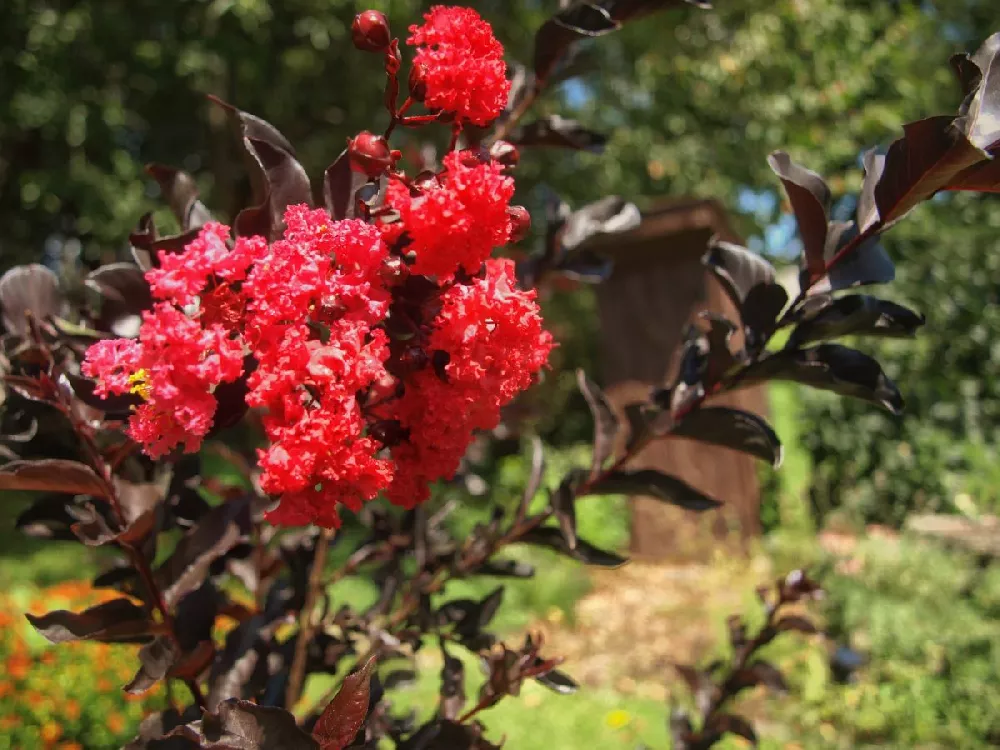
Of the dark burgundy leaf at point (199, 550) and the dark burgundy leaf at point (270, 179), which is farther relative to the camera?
the dark burgundy leaf at point (199, 550)

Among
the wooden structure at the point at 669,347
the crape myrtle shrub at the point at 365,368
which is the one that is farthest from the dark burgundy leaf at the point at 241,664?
the wooden structure at the point at 669,347

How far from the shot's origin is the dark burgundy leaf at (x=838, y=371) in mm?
924

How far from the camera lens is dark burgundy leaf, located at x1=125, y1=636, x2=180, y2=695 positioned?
88cm

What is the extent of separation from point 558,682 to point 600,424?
0.34 meters

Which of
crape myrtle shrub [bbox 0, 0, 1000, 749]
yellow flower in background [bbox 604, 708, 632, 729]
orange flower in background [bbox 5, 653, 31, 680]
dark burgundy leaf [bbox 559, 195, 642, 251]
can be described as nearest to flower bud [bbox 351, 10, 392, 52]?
crape myrtle shrub [bbox 0, 0, 1000, 749]

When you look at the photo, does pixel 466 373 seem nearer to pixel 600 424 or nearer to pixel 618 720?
pixel 600 424

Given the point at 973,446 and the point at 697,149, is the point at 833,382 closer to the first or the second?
the point at 973,446

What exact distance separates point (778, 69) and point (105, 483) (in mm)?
7885

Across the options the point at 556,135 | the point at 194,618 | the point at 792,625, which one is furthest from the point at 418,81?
the point at 792,625

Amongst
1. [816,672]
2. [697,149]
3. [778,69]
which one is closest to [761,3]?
[778,69]

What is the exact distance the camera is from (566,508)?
1052 millimetres

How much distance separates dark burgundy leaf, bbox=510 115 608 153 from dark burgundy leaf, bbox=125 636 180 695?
0.76 m

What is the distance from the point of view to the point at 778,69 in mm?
7641

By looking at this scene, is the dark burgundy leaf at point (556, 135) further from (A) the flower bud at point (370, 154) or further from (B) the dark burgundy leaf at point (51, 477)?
(B) the dark burgundy leaf at point (51, 477)
